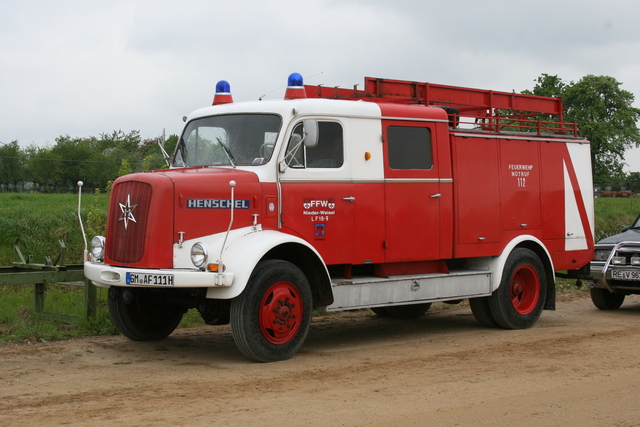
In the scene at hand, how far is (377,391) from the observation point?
699 centimetres

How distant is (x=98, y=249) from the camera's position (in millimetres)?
8867

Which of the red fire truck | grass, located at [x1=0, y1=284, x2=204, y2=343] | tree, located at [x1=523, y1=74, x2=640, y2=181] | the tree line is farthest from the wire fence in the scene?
tree, located at [x1=523, y1=74, x2=640, y2=181]

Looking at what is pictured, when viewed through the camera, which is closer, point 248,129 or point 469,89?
point 248,129

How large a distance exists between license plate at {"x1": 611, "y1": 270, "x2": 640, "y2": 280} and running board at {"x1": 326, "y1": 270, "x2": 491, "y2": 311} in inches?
115

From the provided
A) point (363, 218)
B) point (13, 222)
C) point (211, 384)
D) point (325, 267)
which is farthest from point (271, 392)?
point (13, 222)

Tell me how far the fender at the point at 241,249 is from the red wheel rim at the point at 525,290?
13.3 ft

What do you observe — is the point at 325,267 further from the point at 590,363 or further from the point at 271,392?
the point at 590,363

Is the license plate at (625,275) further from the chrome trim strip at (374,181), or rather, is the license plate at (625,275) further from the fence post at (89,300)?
the fence post at (89,300)

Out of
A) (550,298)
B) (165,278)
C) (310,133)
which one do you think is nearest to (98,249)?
(165,278)

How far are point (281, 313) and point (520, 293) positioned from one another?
4.41m

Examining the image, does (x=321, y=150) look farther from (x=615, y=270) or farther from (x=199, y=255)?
(x=615, y=270)

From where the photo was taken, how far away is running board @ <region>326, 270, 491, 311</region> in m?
9.18

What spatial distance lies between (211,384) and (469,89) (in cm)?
629

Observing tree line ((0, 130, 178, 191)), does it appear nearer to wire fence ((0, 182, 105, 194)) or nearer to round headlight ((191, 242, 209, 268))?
wire fence ((0, 182, 105, 194))
